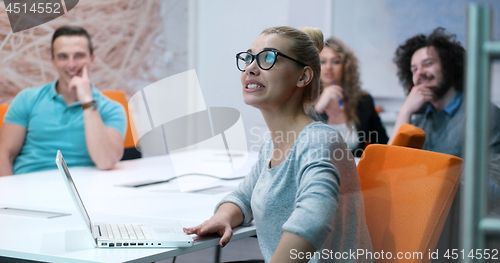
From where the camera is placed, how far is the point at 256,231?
1.04 metres

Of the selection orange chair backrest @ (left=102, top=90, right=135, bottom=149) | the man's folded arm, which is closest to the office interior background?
the man's folded arm

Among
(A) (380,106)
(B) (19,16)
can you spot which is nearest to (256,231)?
(A) (380,106)

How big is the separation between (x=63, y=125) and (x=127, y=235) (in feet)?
4.13

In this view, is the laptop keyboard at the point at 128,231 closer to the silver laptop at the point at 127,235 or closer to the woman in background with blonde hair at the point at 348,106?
the silver laptop at the point at 127,235

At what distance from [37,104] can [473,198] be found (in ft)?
6.34

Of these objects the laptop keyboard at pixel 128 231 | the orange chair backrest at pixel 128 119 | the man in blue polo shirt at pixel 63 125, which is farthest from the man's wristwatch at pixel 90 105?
the laptop keyboard at pixel 128 231

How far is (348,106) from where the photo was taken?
1.61 metres

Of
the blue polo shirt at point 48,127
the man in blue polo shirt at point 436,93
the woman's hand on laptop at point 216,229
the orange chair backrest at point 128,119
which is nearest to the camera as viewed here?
the man in blue polo shirt at point 436,93

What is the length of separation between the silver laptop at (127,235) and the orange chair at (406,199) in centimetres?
37

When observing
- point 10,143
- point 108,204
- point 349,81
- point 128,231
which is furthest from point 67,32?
point 128,231

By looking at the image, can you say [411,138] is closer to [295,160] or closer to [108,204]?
[295,160]

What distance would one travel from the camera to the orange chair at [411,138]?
1037mm

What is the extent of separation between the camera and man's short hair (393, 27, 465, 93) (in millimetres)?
819

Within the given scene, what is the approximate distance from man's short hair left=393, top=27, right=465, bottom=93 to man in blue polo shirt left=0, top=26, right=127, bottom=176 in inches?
48.0
